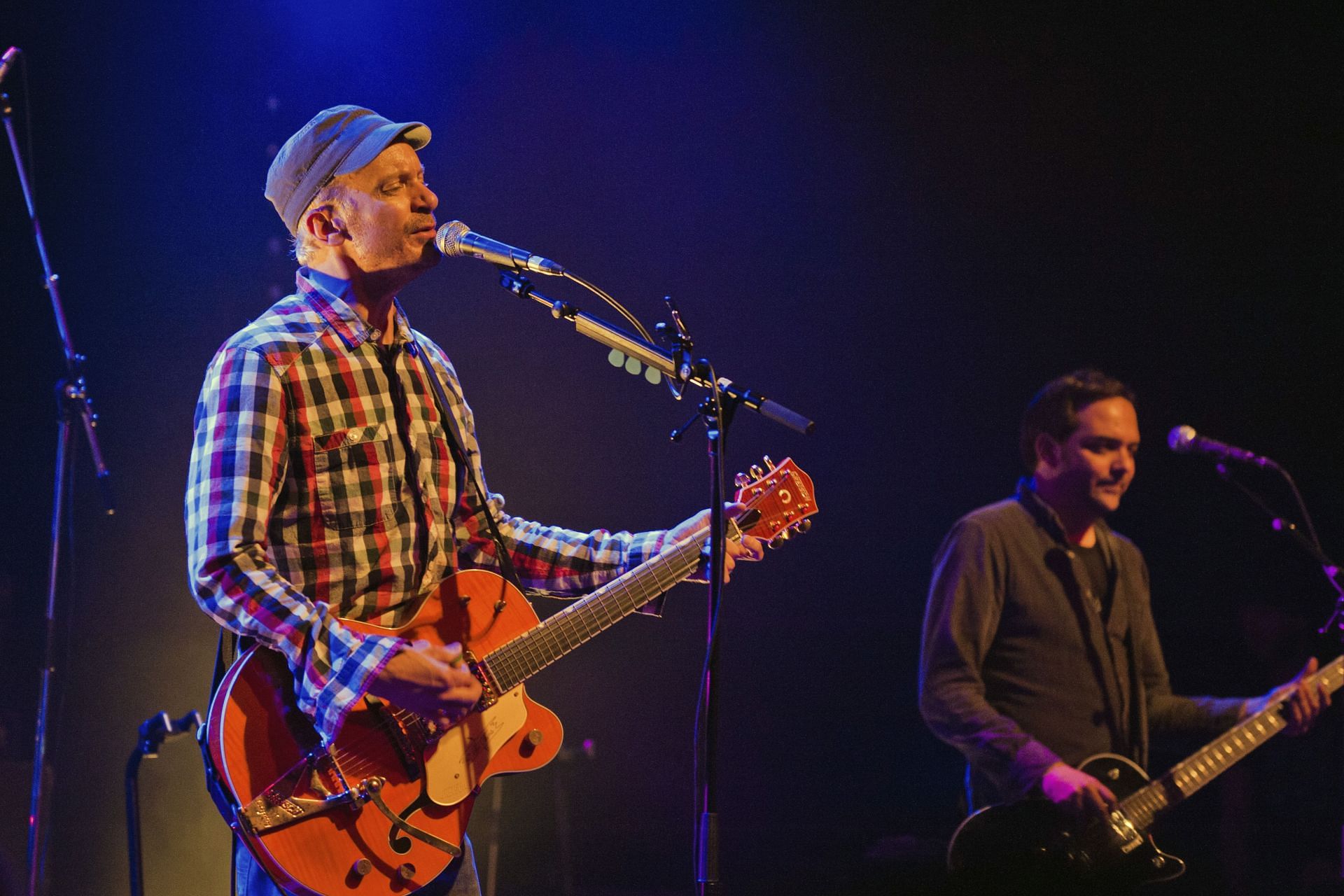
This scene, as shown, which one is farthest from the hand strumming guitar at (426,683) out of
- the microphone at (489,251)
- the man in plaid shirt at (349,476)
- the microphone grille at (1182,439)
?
the microphone grille at (1182,439)

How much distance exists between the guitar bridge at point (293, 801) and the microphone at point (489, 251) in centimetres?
106

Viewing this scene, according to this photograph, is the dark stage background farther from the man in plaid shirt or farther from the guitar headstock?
the guitar headstock

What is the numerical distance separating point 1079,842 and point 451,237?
2.90 metres

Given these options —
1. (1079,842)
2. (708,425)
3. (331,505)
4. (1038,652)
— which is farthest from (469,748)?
(1038,652)

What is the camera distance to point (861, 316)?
5.30 metres

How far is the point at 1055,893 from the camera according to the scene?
299 centimetres

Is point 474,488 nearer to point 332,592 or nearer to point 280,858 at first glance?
point 332,592

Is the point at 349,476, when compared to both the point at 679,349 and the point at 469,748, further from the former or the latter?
the point at 679,349

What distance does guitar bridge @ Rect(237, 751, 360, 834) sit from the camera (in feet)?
6.74

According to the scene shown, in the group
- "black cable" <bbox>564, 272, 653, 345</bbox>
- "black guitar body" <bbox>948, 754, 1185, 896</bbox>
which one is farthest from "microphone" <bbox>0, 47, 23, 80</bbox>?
"black guitar body" <bbox>948, 754, 1185, 896</bbox>

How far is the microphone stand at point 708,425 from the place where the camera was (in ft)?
6.52

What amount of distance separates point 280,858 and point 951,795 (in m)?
3.82

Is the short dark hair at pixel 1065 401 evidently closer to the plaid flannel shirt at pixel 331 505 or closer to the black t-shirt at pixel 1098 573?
the black t-shirt at pixel 1098 573

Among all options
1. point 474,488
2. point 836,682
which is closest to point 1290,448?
point 836,682
